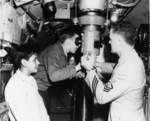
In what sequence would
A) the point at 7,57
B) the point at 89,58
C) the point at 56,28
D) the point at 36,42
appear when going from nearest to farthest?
the point at 89,58 < the point at 7,57 < the point at 36,42 < the point at 56,28

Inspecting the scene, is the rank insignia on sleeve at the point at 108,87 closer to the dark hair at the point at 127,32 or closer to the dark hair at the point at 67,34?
the dark hair at the point at 127,32

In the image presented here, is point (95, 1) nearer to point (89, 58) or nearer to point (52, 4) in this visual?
point (89, 58)

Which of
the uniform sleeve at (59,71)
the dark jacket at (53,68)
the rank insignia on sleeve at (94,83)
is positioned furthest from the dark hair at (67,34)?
the rank insignia on sleeve at (94,83)

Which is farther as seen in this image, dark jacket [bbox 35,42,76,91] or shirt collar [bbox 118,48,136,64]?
dark jacket [bbox 35,42,76,91]

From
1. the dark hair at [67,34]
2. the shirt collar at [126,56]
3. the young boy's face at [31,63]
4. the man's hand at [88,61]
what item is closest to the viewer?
the man's hand at [88,61]

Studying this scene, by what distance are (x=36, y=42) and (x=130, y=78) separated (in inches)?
41.6

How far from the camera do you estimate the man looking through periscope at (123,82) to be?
1810mm

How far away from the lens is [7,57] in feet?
7.57

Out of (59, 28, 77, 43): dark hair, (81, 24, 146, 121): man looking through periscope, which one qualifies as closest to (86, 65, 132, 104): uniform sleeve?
(81, 24, 146, 121): man looking through periscope

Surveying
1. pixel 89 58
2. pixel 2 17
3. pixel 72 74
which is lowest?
pixel 72 74

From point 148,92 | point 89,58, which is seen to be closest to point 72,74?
point 89,58

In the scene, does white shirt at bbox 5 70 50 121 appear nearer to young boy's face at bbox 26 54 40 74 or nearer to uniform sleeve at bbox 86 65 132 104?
young boy's face at bbox 26 54 40 74

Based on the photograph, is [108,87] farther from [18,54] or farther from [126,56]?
[18,54]

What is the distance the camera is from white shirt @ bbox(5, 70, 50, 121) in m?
1.88
